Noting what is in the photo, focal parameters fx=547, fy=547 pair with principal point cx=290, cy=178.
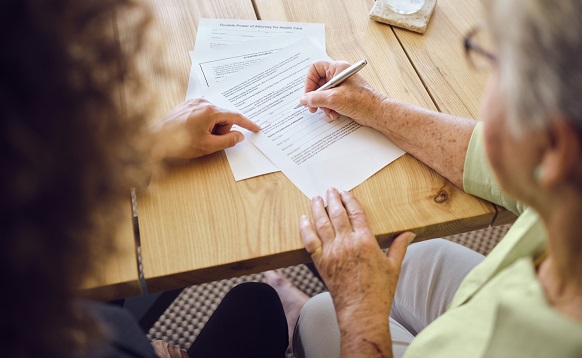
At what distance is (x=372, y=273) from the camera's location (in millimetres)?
898

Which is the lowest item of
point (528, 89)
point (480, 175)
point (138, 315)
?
point (138, 315)

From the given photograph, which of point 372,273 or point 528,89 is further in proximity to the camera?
point 372,273

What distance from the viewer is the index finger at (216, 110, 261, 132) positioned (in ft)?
3.19

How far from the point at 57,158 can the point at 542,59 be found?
1.51 ft

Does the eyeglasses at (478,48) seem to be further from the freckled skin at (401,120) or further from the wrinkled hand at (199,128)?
the wrinkled hand at (199,128)

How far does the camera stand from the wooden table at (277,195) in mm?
857

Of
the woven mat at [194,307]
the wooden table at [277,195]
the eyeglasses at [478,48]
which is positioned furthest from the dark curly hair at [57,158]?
the woven mat at [194,307]

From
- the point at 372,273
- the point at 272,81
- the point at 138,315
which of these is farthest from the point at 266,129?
the point at 138,315

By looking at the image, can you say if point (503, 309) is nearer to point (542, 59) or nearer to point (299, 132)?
point (542, 59)

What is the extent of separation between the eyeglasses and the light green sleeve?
0.22 meters

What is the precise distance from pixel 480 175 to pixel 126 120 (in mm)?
606

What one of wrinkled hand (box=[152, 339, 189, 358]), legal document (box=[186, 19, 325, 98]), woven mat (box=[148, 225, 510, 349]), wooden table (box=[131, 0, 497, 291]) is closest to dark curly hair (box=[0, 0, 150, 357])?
wooden table (box=[131, 0, 497, 291])

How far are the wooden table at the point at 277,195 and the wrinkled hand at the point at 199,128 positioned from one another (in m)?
0.03

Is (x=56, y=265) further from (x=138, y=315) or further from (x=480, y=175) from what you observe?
(x=138, y=315)
